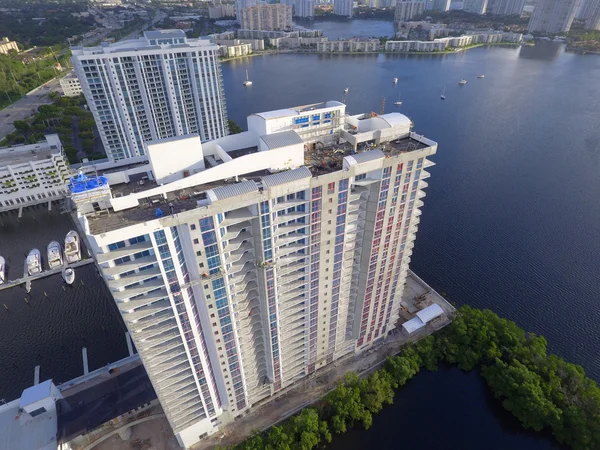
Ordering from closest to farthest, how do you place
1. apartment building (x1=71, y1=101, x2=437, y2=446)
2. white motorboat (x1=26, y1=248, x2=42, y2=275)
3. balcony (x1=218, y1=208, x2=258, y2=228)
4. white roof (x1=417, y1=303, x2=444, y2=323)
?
apartment building (x1=71, y1=101, x2=437, y2=446) < balcony (x1=218, y1=208, x2=258, y2=228) < white roof (x1=417, y1=303, x2=444, y2=323) < white motorboat (x1=26, y1=248, x2=42, y2=275)

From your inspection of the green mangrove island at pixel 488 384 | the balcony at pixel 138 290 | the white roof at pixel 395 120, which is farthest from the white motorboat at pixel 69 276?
the white roof at pixel 395 120

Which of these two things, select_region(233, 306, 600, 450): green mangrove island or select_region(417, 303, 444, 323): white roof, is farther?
select_region(417, 303, 444, 323): white roof

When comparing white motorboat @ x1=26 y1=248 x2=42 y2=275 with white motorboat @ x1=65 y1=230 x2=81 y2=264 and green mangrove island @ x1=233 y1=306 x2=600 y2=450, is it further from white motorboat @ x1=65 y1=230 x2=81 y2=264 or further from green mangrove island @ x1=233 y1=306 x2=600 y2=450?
green mangrove island @ x1=233 y1=306 x2=600 y2=450

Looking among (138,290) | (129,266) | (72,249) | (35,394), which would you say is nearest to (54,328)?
(72,249)

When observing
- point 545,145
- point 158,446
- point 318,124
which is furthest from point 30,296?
point 545,145

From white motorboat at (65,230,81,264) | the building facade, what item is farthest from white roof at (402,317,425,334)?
the building facade

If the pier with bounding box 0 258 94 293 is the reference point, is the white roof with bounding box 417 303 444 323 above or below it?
above

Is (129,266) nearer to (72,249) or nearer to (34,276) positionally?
(72,249)

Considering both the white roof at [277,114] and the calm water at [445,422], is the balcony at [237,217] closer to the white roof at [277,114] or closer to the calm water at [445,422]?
the white roof at [277,114]
